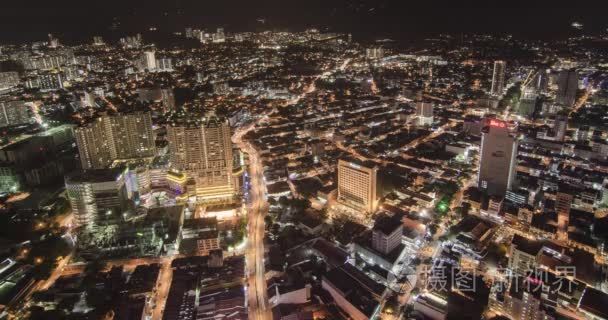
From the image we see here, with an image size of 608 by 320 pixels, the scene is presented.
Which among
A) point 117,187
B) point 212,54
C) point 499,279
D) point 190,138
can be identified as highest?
point 212,54

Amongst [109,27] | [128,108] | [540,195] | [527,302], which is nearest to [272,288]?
[527,302]

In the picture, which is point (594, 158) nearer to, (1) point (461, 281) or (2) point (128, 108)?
(1) point (461, 281)

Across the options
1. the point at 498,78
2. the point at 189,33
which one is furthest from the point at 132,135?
the point at 189,33

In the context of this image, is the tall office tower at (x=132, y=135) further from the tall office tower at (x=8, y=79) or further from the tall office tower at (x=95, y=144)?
the tall office tower at (x=8, y=79)

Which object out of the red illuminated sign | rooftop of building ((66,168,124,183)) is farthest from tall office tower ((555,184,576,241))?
rooftop of building ((66,168,124,183))

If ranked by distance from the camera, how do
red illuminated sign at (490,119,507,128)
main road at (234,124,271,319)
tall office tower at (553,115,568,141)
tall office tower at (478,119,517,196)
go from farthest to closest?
tall office tower at (553,115,568,141) → tall office tower at (478,119,517,196) → red illuminated sign at (490,119,507,128) → main road at (234,124,271,319)

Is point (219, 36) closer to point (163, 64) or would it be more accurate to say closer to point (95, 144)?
point (163, 64)

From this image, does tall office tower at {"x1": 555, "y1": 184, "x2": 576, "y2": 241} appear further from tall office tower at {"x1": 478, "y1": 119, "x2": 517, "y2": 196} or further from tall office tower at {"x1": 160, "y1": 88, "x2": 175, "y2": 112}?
tall office tower at {"x1": 160, "y1": 88, "x2": 175, "y2": 112}
